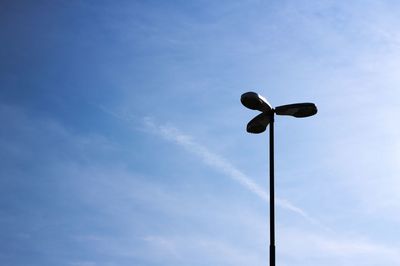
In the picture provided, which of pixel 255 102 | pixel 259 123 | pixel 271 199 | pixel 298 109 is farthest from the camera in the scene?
pixel 259 123

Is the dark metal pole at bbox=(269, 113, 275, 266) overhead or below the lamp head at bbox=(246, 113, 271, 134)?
below

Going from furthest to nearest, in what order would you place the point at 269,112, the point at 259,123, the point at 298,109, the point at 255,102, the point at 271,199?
the point at 259,123, the point at 269,112, the point at 298,109, the point at 255,102, the point at 271,199

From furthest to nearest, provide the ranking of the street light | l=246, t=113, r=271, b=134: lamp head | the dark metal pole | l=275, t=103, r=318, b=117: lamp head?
l=246, t=113, r=271, b=134: lamp head, l=275, t=103, r=318, b=117: lamp head, the street light, the dark metal pole

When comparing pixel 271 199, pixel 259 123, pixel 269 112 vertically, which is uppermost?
pixel 269 112

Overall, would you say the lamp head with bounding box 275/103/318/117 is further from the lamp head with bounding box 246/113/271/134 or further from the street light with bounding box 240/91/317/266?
the lamp head with bounding box 246/113/271/134

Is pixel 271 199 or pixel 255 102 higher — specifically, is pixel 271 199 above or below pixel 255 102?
below

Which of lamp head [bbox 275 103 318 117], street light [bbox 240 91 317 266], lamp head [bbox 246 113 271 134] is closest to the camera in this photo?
street light [bbox 240 91 317 266]

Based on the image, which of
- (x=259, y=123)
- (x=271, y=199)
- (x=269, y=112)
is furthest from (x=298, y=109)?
(x=271, y=199)

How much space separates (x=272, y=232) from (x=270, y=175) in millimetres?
1482

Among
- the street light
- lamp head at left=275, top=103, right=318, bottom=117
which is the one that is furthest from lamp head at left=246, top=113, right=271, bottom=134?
lamp head at left=275, top=103, right=318, bottom=117

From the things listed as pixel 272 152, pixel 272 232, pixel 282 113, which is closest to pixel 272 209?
pixel 272 232

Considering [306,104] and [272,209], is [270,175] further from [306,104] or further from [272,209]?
[306,104]

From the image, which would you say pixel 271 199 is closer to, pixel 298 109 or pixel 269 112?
pixel 269 112

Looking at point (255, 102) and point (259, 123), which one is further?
point (259, 123)
